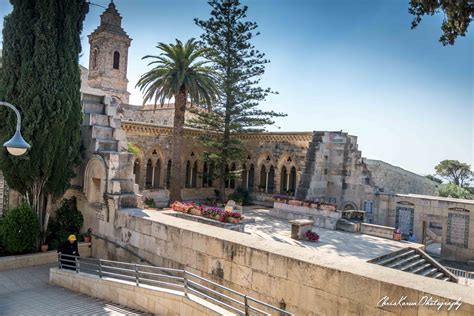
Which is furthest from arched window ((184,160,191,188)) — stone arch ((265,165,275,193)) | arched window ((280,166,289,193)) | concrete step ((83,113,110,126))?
concrete step ((83,113,110,126))

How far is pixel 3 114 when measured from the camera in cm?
1057

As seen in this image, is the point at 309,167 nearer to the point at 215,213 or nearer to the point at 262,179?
the point at 262,179

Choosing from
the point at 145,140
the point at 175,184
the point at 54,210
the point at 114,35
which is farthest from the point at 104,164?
the point at 114,35

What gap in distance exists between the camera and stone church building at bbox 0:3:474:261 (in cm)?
1174

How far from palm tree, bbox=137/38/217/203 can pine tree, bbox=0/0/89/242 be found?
27.7 ft

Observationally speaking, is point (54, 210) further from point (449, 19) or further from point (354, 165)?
point (354, 165)

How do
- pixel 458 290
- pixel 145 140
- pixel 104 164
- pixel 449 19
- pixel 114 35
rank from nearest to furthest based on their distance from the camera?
pixel 458 290 < pixel 449 19 < pixel 104 164 < pixel 145 140 < pixel 114 35

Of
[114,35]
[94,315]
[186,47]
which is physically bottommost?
[94,315]

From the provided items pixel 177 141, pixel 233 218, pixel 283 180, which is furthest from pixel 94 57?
pixel 233 218

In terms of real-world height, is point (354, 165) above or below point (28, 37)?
below

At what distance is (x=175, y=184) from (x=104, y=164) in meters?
9.02

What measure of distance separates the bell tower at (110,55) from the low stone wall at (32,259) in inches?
936

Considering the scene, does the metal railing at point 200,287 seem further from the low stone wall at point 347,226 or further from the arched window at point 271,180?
the arched window at point 271,180

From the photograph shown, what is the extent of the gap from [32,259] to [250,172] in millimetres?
16390
